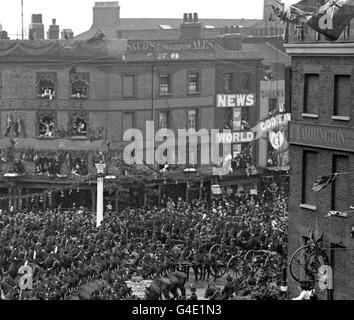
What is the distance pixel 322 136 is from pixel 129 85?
47.7 metres

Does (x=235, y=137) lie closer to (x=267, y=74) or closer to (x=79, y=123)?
(x=267, y=74)

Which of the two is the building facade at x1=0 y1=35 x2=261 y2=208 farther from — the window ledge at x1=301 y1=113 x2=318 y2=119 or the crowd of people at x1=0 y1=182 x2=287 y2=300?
the window ledge at x1=301 y1=113 x2=318 y2=119

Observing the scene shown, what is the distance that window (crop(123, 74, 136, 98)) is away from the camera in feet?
266

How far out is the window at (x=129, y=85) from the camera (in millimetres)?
80938

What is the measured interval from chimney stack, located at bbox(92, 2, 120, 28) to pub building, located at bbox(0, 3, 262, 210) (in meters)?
17.4

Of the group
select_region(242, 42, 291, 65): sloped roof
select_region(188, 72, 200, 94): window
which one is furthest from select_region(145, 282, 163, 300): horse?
select_region(242, 42, 291, 65): sloped roof

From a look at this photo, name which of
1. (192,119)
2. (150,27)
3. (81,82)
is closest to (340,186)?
(81,82)

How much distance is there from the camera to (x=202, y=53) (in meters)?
84.3

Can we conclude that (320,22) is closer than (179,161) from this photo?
Yes

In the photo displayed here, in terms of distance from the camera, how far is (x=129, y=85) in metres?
81.1

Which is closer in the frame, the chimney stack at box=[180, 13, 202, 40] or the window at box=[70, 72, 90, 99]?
the window at box=[70, 72, 90, 99]
